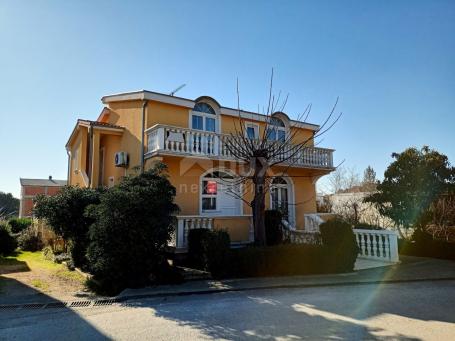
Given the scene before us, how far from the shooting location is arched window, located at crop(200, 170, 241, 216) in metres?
14.5

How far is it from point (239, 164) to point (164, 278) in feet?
24.1

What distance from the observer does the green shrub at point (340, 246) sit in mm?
10141

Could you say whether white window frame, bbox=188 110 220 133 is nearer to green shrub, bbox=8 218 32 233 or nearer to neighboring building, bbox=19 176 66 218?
green shrub, bbox=8 218 32 233

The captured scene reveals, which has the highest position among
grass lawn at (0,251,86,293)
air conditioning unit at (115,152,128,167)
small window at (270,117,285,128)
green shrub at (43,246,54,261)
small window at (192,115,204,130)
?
small window at (270,117,285,128)

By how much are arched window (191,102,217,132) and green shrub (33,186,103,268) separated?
5.93 metres

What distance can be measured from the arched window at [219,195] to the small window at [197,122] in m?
2.31

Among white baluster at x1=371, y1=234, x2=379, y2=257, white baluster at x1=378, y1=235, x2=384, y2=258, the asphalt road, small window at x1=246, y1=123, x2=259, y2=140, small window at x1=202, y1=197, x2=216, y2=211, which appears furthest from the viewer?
small window at x1=246, y1=123, x2=259, y2=140

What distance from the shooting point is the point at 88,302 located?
723 cm

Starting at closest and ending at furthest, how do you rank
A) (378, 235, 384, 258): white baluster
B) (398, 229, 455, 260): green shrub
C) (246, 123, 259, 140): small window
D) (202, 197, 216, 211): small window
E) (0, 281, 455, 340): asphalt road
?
1. (0, 281, 455, 340): asphalt road
2. (378, 235, 384, 258): white baluster
3. (398, 229, 455, 260): green shrub
4. (202, 197, 216, 211): small window
5. (246, 123, 259, 140): small window

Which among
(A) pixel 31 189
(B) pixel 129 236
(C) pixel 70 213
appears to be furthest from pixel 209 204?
(A) pixel 31 189

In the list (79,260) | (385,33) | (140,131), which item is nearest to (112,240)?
(79,260)

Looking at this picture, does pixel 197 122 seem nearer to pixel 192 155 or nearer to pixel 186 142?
pixel 186 142

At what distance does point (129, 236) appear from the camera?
832 centimetres

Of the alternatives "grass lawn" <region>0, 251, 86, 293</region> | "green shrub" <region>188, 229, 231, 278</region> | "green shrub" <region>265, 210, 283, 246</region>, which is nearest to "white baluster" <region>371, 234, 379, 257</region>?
"green shrub" <region>265, 210, 283, 246</region>
